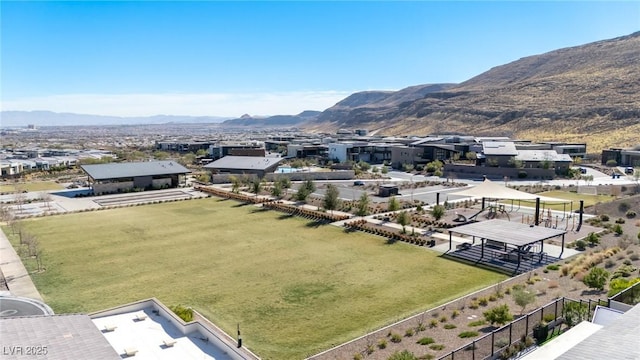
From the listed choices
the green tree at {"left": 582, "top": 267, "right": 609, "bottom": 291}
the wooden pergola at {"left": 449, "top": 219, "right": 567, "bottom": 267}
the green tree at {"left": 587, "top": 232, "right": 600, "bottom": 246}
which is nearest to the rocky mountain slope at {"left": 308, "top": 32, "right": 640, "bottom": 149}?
the green tree at {"left": 587, "top": 232, "right": 600, "bottom": 246}

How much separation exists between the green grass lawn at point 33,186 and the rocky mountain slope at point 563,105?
104457 mm

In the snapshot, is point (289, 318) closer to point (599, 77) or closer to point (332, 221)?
point (332, 221)

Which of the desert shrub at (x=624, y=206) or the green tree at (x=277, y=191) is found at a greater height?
the green tree at (x=277, y=191)

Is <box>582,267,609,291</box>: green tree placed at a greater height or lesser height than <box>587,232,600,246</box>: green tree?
greater

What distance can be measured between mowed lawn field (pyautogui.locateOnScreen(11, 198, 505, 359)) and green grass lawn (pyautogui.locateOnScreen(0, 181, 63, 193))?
27.3 metres

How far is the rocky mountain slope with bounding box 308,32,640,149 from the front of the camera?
113075 mm

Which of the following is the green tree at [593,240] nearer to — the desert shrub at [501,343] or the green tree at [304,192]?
the desert shrub at [501,343]

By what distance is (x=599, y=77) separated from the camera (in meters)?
142

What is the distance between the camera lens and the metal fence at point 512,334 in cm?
1608

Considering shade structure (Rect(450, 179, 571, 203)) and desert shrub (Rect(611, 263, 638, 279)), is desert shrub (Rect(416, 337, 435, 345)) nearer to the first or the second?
desert shrub (Rect(611, 263, 638, 279))

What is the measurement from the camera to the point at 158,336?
1711 centimetres

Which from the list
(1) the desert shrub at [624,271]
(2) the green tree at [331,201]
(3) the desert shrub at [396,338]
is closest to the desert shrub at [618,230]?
(1) the desert shrub at [624,271]

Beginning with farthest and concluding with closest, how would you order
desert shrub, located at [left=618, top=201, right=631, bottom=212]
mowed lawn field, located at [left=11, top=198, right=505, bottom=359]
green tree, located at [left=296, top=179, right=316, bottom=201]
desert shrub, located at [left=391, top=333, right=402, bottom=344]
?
green tree, located at [left=296, top=179, right=316, bottom=201], desert shrub, located at [left=618, top=201, right=631, bottom=212], mowed lawn field, located at [left=11, top=198, right=505, bottom=359], desert shrub, located at [left=391, top=333, right=402, bottom=344]

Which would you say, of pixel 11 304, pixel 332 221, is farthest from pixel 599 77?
pixel 11 304
